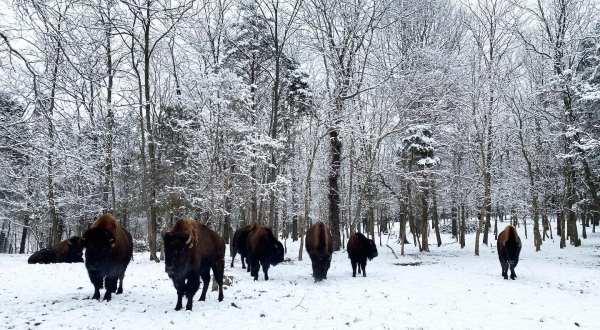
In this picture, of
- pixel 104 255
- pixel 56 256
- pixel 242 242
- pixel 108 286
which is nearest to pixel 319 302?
pixel 108 286

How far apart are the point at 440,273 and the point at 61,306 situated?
11743 millimetres

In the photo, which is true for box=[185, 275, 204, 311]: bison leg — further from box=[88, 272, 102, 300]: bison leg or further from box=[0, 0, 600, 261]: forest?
box=[0, 0, 600, 261]: forest

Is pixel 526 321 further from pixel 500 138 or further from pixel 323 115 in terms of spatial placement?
pixel 500 138

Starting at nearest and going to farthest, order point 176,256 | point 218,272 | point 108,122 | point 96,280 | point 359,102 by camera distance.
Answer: point 176,256 → point 96,280 → point 218,272 → point 108,122 → point 359,102

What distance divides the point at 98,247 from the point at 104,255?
20cm

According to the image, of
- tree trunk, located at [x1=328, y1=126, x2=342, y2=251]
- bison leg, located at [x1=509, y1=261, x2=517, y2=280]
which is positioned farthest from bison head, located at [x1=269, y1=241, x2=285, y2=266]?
tree trunk, located at [x1=328, y1=126, x2=342, y2=251]

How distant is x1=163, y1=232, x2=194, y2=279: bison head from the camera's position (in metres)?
8.12

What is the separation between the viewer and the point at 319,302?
387 inches

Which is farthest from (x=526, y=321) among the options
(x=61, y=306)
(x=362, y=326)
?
(x=61, y=306)

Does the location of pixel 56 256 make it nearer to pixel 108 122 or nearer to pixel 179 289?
pixel 108 122

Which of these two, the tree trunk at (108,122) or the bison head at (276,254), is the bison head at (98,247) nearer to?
the tree trunk at (108,122)

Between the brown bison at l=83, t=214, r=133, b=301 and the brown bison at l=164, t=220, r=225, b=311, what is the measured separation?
1.47 meters

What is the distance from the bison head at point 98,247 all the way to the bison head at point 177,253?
146 centimetres

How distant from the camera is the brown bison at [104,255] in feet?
28.6
